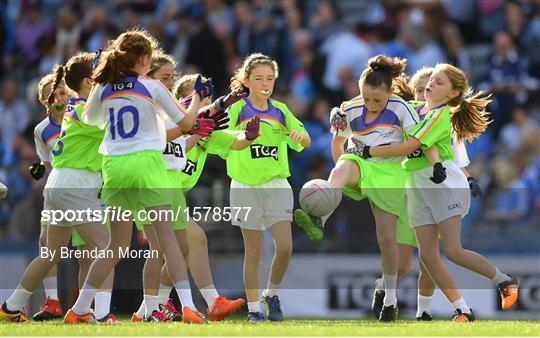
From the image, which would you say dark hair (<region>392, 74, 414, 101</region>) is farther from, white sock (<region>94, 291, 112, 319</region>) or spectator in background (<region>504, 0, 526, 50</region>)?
spectator in background (<region>504, 0, 526, 50</region>)

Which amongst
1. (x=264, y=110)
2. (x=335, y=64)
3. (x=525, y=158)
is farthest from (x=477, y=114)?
(x=335, y=64)

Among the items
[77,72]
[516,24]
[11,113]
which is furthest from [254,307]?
[11,113]

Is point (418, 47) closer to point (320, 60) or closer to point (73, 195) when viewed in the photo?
point (320, 60)

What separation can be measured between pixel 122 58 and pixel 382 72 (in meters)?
2.26

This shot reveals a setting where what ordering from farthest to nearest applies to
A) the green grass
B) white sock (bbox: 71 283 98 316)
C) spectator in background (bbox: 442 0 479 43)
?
spectator in background (bbox: 442 0 479 43) < white sock (bbox: 71 283 98 316) < the green grass

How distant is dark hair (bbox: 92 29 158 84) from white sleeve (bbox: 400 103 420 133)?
2.25 meters

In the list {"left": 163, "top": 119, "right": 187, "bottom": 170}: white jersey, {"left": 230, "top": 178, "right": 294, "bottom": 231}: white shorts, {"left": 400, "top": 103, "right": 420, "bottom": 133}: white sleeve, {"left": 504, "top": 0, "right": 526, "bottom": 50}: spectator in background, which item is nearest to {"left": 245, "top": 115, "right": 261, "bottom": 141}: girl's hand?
{"left": 163, "top": 119, "right": 187, "bottom": 170}: white jersey

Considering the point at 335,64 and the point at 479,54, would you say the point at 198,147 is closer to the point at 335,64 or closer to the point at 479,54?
the point at 335,64

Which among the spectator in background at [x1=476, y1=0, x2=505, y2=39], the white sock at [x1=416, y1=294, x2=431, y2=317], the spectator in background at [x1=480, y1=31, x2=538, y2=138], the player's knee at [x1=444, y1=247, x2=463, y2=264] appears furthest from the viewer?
the spectator in background at [x1=476, y1=0, x2=505, y2=39]

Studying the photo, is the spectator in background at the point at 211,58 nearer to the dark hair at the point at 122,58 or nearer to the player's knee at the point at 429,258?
the player's knee at the point at 429,258

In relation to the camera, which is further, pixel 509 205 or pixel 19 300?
pixel 509 205

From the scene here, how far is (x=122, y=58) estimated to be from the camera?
31.6 ft

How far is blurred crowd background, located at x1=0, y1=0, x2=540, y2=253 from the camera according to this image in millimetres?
14367

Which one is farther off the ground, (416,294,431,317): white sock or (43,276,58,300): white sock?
(43,276,58,300): white sock
